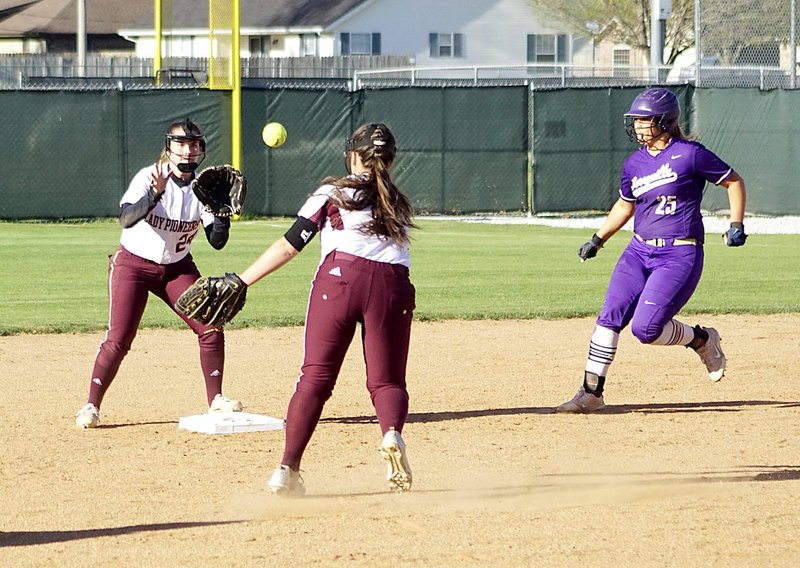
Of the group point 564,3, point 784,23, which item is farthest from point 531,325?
point 564,3

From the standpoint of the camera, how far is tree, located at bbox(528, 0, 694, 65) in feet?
136

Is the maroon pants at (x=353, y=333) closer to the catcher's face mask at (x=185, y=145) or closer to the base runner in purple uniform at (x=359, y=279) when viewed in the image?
the base runner in purple uniform at (x=359, y=279)

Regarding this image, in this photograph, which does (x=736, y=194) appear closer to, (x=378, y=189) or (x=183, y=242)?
(x=378, y=189)

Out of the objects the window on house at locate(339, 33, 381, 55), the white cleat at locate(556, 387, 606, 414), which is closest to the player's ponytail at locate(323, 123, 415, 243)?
the white cleat at locate(556, 387, 606, 414)

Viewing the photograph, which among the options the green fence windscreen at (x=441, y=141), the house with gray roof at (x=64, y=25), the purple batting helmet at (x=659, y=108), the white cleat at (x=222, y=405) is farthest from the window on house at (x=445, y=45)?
the white cleat at (x=222, y=405)

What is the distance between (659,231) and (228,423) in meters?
2.67

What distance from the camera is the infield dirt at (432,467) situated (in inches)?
190

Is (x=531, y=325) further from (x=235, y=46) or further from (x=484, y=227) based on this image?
(x=235, y=46)

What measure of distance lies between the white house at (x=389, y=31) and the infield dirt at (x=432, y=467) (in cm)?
3712

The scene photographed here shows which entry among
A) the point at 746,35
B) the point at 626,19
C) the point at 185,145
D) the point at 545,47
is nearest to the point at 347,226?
the point at 185,145

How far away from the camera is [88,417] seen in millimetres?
7152

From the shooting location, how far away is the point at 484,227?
20.3 meters

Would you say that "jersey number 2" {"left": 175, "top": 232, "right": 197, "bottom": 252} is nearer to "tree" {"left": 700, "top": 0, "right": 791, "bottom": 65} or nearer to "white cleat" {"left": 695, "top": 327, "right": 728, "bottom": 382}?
"white cleat" {"left": 695, "top": 327, "right": 728, "bottom": 382}

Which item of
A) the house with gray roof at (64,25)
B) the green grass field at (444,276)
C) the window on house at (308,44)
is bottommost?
the green grass field at (444,276)
